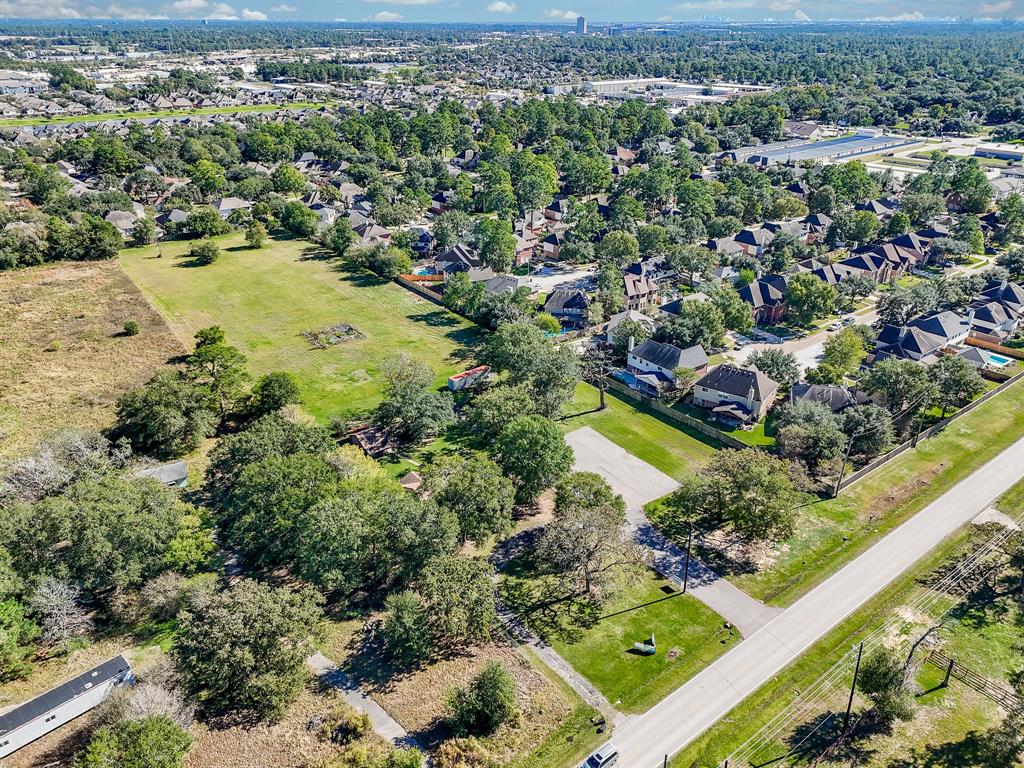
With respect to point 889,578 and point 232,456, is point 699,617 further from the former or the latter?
point 232,456

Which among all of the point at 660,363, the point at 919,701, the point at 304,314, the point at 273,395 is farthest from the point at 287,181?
the point at 919,701

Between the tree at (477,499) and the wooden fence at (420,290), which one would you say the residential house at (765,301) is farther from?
the tree at (477,499)

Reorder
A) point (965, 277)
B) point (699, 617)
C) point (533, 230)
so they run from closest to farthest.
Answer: point (699, 617)
point (965, 277)
point (533, 230)

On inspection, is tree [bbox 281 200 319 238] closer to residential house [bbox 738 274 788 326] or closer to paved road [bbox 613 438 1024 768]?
residential house [bbox 738 274 788 326]

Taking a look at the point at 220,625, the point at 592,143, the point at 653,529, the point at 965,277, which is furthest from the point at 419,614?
the point at 592,143

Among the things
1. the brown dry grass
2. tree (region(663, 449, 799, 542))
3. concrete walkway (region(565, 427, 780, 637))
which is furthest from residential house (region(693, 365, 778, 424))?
the brown dry grass

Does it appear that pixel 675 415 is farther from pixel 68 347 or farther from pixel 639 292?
pixel 68 347

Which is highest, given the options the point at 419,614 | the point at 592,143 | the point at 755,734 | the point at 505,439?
the point at 592,143

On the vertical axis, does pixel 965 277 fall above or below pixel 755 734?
above
